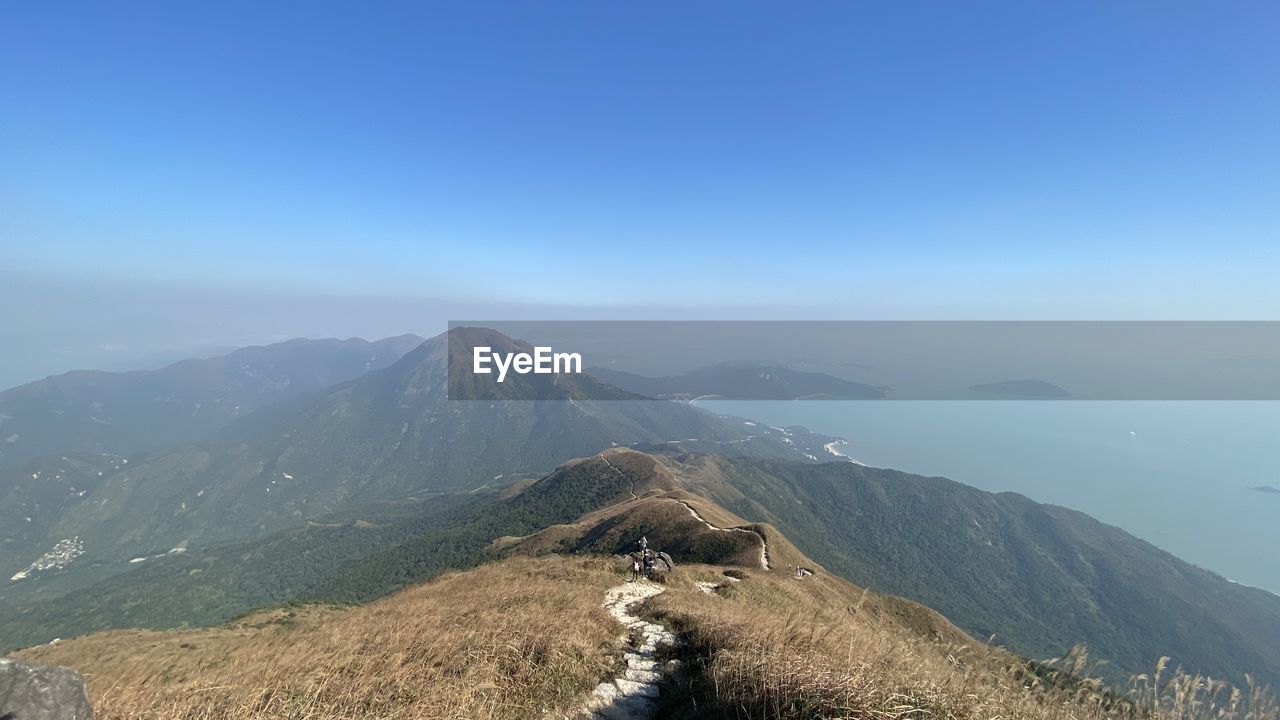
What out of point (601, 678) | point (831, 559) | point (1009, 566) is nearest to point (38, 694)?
point (601, 678)

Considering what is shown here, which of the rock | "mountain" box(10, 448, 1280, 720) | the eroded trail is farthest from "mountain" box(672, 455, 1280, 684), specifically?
the rock

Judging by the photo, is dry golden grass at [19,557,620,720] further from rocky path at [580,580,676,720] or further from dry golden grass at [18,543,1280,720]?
rocky path at [580,580,676,720]

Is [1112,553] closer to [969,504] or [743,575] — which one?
[969,504]

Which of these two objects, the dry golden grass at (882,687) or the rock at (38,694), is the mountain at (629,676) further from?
the rock at (38,694)

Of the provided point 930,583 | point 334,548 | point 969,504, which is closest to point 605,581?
point 930,583

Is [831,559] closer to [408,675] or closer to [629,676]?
[629,676]

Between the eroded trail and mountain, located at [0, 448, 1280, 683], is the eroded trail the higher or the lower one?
the higher one
